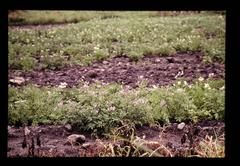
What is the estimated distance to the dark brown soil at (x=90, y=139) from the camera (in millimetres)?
5002

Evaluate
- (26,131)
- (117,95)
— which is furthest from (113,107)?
(26,131)

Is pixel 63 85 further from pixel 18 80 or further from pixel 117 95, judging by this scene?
pixel 117 95

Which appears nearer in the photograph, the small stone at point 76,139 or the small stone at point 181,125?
the small stone at point 76,139

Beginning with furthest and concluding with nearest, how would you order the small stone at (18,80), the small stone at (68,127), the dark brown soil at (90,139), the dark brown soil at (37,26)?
the dark brown soil at (37,26) → the small stone at (18,80) → the small stone at (68,127) → the dark brown soil at (90,139)

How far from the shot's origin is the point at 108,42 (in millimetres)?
9414

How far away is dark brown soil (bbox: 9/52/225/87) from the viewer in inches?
282

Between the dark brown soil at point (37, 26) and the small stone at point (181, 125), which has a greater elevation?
the dark brown soil at point (37, 26)

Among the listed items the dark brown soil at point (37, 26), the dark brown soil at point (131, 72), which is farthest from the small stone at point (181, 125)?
the dark brown soil at point (37, 26)

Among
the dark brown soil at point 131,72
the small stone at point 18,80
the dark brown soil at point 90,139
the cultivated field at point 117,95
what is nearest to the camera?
the dark brown soil at point 90,139

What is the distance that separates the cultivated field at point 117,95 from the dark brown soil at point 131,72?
2 cm

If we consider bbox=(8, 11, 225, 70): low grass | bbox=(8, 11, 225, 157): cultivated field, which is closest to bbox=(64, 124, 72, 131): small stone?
bbox=(8, 11, 225, 157): cultivated field

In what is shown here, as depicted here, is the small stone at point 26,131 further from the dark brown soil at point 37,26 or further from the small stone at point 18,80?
the dark brown soil at point 37,26

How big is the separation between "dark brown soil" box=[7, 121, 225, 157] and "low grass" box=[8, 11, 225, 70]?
2.49 metres

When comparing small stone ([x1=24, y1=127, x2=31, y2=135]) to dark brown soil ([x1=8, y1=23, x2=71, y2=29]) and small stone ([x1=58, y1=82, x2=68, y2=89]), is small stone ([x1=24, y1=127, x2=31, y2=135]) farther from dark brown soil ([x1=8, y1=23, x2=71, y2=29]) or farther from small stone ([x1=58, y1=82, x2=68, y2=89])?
dark brown soil ([x1=8, y1=23, x2=71, y2=29])
